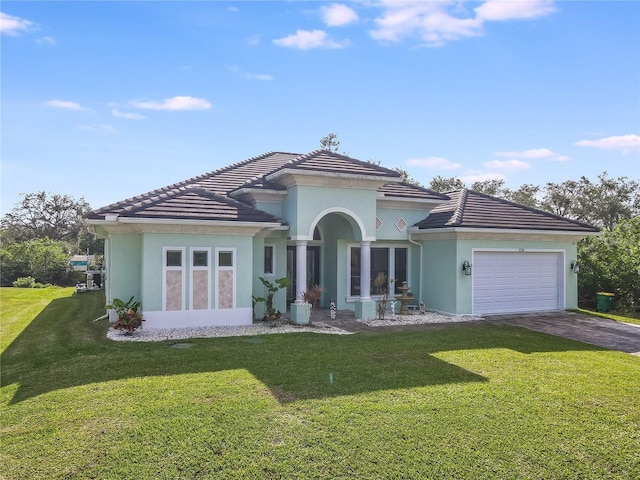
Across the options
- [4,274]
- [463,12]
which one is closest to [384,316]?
[463,12]

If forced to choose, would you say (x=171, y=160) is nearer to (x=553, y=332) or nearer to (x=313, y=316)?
(x=313, y=316)

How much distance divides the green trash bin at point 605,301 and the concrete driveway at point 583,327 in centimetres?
206

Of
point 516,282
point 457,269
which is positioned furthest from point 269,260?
point 516,282

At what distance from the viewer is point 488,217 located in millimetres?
17281

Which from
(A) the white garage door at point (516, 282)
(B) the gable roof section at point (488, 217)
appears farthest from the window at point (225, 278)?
(A) the white garage door at point (516, 282)

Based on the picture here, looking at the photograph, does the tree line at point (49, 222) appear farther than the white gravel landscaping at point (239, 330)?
Yes

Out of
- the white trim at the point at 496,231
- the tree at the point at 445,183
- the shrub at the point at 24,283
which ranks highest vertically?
the tree at the point at 445,183

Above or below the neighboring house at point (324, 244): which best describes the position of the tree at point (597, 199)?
above

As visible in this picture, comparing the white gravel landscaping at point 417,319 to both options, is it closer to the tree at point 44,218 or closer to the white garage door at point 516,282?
the white garage door at point 516,282

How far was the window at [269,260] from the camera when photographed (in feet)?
54.0

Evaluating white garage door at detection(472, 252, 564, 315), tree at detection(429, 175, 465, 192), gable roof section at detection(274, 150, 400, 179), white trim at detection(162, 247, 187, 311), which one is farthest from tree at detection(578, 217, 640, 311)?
tree at detection(429, 175, 465, 192)

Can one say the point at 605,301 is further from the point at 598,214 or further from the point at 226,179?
the point at 598,214

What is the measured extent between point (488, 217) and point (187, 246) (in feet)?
36.8

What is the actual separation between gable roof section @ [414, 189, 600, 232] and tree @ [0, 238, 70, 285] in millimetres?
28772
